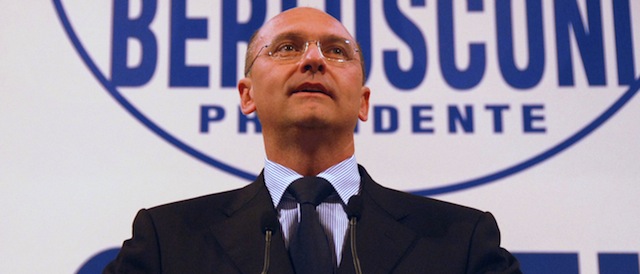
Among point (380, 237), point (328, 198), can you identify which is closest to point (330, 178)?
point (328, 198)

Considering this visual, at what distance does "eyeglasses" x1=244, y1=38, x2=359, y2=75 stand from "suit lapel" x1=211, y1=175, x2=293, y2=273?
0.29 metres

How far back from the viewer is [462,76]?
2.23 meters

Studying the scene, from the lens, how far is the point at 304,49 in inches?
65.5

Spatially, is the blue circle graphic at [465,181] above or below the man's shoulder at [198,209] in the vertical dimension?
above

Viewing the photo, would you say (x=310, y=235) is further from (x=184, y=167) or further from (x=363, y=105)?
(x=184, y=167)

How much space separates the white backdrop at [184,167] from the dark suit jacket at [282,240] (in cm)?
58

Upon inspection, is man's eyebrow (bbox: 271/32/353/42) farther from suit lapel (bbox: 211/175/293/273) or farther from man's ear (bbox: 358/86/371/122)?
suit lapel (bbox: 211/175/293/273)

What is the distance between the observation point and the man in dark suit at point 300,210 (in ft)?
4.56

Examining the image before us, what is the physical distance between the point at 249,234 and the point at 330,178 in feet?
0.75

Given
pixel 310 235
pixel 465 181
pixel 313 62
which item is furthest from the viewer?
pixel 465 181

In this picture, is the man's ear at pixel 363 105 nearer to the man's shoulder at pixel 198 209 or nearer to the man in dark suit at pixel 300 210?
the man in dark suit at pixel 300 210

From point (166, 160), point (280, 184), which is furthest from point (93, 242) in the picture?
point (280, 184)

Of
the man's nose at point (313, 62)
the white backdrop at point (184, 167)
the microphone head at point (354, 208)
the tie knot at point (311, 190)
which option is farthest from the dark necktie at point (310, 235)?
the white backdrop at point (184, 167)

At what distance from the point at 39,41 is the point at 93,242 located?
0.67 m
